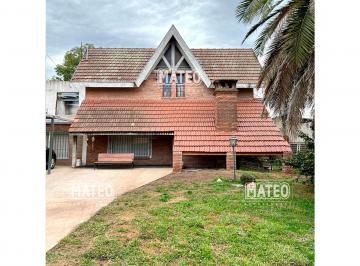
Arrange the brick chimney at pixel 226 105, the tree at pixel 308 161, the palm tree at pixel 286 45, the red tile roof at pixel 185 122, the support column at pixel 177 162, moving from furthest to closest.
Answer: the brick chimney at pixel 226 105 < the red tile roof at pixel 185 122 < the support column at pixel 177 162 < the tree at pixel 308 161 < the palm tree at pixel 286 45

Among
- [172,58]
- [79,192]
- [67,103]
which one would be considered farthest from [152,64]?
[79,192]

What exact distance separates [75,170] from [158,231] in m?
10.6

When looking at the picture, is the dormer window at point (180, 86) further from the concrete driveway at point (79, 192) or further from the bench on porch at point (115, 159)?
the concrete driveway at point (79, 192)

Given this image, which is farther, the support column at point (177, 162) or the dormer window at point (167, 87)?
the dormer window at point (167, 87)

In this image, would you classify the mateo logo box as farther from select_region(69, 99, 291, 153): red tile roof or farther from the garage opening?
the garage opening

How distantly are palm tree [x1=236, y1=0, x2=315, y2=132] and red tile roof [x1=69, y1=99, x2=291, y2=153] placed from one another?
6.71m

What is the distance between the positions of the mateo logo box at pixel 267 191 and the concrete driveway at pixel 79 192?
403 centimetres

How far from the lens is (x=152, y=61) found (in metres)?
16.8

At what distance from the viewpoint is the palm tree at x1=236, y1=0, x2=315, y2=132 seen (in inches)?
191

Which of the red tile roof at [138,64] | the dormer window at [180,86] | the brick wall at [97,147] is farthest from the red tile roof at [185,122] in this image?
the brick wall at [97,147]

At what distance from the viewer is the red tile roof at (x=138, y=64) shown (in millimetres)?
17406

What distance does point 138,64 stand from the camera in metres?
18.6

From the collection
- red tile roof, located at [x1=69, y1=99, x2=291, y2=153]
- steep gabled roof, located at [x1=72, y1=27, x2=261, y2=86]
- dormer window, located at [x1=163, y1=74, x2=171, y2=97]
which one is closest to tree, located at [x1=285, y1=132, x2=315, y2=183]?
red tile roof, located at [x1=69, y1=99, x2=291, y2=153]
